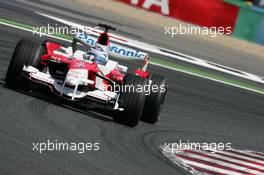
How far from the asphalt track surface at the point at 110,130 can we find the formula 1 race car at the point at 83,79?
241mm

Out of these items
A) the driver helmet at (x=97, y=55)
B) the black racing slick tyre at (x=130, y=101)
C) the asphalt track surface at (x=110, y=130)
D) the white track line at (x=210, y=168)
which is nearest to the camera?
the asphalt track surface at (x=110, y=130)

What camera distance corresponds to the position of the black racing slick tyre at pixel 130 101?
10922mm

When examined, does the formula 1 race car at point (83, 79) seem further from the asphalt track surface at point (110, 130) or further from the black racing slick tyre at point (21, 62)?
the asphalt track surface at point (110, 130)

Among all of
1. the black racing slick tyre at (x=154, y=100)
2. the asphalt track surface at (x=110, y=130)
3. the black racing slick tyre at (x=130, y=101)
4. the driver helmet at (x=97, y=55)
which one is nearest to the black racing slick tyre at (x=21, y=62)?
the asphalt track surface at (x=110, y=130)

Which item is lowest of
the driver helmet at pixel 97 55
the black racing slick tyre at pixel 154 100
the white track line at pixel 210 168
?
the white track line at pixel 210 168

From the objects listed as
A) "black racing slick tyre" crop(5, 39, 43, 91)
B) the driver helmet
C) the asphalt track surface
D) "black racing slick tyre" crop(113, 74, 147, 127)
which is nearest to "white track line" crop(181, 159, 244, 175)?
the asphalt track surface

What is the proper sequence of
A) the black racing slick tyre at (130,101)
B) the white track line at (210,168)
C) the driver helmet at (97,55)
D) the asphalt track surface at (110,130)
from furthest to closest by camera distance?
1. the driver helmet at (97,55)
2. the black racing slick tyre at (130,101)
3. the white track line at (210,168)
4. the asphalt track surface at (110,130)

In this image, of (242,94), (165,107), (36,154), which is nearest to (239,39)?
(242,94)

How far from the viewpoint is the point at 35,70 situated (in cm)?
1097

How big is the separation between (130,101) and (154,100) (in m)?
1.00

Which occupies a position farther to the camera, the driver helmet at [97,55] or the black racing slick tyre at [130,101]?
the driver helmet at [97,55]

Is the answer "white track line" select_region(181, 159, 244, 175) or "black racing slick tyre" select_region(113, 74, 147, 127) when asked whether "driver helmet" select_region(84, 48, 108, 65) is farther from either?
"white track line" select_region(181, 159, 244, 175)

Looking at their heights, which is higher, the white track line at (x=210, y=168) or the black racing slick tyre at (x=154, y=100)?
the black racing slick tyre at (x=154, y=100)

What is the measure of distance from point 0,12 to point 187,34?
8871 mm
